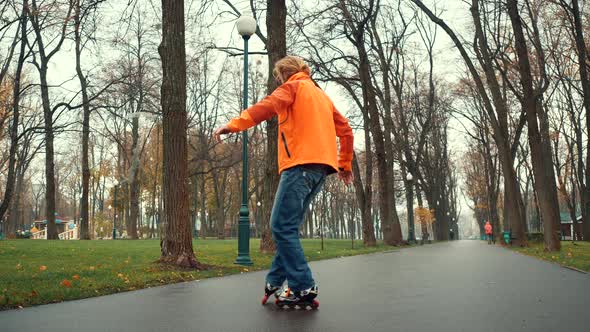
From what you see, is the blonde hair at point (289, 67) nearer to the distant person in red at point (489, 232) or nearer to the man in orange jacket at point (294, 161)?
the man in orange jacket at point (294, 161)

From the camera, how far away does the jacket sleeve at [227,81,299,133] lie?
4.27 meters

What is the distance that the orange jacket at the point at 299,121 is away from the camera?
4.32 meters

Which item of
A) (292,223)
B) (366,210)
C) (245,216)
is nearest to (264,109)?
(292,223)

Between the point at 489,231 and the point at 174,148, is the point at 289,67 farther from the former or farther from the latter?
the point at 489,231

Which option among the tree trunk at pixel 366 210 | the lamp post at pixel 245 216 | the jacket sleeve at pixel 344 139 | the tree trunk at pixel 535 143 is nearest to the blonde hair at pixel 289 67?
the jacket sleeve at pixel 344 139

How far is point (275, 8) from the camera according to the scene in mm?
13695

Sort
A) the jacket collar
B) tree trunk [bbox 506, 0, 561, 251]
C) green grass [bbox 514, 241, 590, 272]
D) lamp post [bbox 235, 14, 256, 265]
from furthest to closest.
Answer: tree trunk [bbox 506, 0, 561, 251], lamp post [bbox 235, 14, 256, 265], green grass [bbox 514, 241, 590, 272], the jacket collar

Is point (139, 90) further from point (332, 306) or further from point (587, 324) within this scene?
point (587, 324)

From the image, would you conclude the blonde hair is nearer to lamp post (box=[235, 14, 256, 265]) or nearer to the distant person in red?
lamp post (box=[235, 14, 256, 265])

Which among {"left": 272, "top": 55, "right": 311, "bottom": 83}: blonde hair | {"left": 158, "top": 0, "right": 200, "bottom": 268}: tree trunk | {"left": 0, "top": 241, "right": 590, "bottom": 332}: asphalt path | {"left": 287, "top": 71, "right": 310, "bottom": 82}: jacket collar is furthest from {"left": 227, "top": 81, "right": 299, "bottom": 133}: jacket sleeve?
{"left": 158, "top": 0, "right": 200, "bottom": 268}: tree trunk

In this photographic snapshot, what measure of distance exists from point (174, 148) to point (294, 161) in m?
4.79

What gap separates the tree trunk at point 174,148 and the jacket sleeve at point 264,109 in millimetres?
4618

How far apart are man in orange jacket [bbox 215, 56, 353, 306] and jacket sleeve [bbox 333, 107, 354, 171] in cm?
A: 35

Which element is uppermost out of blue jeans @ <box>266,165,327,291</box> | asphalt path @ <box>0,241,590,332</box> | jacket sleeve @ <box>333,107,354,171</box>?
jacket sleeve @ <box>333,107,354,171</box>
